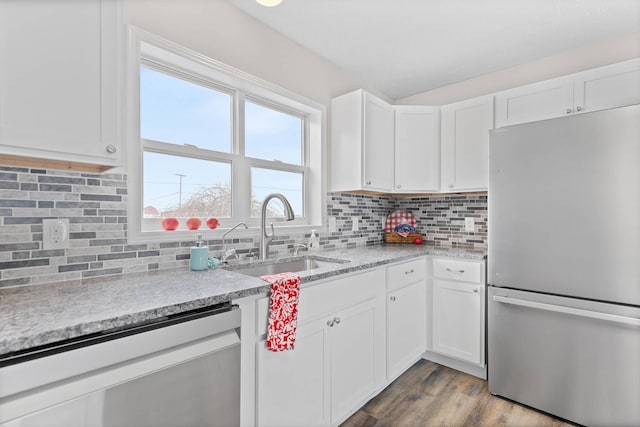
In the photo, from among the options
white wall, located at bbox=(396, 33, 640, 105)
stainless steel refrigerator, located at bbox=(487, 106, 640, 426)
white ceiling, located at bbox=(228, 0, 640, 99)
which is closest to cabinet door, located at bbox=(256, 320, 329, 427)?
stainless steel refrigerator, located at bbox=(487, 106, 640, 426)

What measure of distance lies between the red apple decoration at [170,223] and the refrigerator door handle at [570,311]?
6.55ft

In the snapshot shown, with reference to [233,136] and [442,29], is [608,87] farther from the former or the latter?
[233,136]

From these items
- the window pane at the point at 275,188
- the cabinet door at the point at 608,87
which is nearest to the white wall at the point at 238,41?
the window pane at the point at 275,188

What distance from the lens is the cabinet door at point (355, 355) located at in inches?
65.9

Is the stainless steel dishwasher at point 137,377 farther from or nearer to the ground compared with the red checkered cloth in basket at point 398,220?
nearer to the ground

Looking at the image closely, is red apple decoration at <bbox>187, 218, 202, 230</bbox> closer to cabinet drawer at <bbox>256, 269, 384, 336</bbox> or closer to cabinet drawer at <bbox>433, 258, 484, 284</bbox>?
cabinet drawer at <bbox>256, 269, 384, 336</bbox>

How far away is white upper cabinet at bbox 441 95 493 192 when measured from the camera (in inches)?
101

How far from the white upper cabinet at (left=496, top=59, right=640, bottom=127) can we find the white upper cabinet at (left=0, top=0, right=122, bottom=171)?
2598 mm

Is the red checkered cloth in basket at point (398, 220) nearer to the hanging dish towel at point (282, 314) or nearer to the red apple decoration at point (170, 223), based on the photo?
the hanging dish towel at point (282, 314)

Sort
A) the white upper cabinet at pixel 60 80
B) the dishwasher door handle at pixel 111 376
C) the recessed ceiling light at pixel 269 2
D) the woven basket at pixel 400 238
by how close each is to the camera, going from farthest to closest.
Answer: the woven basket at pixel 400 238
the recessed ceiling light at pixel 269 2
the white upper cabinet at pixel 60 80
the dishwasher door handle at pixel 111 376

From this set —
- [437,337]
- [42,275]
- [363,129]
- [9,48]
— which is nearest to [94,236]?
[42,275]

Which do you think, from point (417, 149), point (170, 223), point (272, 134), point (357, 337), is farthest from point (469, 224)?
point (170, 223)

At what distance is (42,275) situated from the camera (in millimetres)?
1239

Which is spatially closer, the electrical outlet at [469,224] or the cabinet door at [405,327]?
the cabinet door at [405,327]
